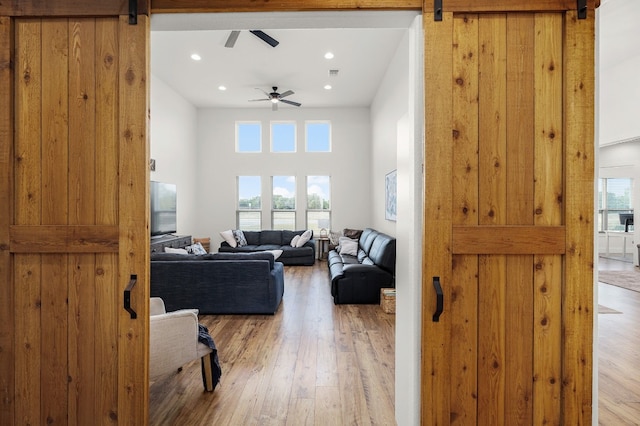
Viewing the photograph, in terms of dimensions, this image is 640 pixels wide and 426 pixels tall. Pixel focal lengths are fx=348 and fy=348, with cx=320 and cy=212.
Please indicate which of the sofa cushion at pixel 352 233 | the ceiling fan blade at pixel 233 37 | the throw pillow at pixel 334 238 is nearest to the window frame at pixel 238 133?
A: the throw pillow at pixel 334 238

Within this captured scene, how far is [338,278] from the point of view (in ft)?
15.7

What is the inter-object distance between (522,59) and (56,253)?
87.0 inches

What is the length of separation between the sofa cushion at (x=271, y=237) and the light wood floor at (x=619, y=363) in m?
6.32

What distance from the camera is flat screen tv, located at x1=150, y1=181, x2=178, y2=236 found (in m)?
6.35

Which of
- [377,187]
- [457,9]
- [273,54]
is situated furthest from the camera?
[377,187]

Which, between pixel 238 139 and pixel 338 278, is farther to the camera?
pixel 238 139

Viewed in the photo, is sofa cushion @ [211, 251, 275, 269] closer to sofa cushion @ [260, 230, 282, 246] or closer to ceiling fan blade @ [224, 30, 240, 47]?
ceiling fan blade @ [224, 30, 240, 47]

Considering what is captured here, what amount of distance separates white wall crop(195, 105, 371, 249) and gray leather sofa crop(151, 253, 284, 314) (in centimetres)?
489

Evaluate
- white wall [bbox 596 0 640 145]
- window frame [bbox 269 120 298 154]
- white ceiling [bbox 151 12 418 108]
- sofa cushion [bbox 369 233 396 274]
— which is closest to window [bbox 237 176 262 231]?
window frame [bbox 269 120 298 154]

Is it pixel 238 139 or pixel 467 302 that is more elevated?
pixel 238 139

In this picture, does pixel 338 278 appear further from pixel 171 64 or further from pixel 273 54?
pixel 171 64

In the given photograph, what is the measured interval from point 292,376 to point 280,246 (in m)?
5.91

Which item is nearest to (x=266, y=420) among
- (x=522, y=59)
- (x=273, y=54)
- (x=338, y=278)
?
(x=522, y=59)

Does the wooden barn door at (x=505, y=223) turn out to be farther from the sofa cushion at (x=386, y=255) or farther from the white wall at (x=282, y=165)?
the white wall at (x=282, y=165)
